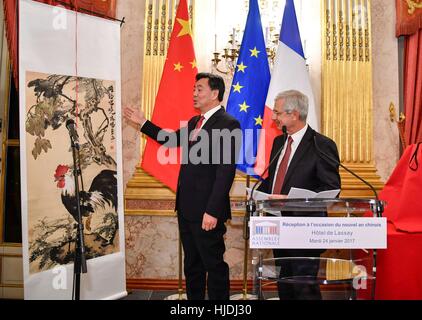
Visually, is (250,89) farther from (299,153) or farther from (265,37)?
(299,153)

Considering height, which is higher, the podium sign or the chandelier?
the chandelier

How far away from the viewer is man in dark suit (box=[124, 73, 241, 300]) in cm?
288

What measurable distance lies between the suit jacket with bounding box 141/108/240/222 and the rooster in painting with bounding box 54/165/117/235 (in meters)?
0.55

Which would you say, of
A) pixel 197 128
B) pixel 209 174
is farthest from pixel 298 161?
pixel 197 128

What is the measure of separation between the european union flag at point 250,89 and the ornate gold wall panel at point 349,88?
707 millimetres

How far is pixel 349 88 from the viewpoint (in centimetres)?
416

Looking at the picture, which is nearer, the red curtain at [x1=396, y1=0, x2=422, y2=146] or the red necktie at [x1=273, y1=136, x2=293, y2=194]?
the red necktie at [x1=273, y1=136, x2=293, y2=194]

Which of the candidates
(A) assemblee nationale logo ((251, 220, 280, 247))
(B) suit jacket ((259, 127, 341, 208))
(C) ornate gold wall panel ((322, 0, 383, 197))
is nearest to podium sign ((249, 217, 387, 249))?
(A) assemblee nationale logo ((251, 220, 280, 247))

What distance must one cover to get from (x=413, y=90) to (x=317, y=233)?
9.10ft

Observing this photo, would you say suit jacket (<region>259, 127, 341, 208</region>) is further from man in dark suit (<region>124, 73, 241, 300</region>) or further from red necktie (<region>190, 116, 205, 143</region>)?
red necktie (<region>190, 116, 205, 143</region>)

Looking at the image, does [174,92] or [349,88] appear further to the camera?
[349,88]

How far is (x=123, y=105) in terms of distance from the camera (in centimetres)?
413

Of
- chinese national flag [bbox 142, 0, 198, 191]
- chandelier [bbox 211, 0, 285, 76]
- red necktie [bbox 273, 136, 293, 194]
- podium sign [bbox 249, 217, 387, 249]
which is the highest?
chandelier [bbox 211, 0, 285, 76]

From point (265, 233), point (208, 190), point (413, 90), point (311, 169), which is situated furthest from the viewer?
point (413, 90)
